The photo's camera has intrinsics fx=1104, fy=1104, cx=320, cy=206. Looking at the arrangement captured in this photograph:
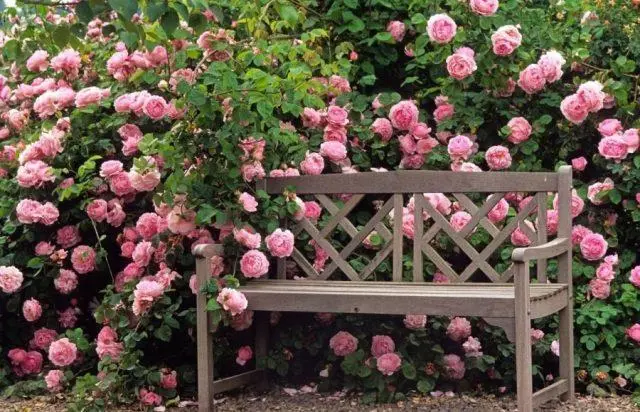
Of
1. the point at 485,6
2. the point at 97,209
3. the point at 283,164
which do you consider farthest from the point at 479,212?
the point at 97,209

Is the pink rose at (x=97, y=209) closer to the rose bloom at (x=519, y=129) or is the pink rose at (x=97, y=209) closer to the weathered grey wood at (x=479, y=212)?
the weathered grey wood at (x=479, y=212)

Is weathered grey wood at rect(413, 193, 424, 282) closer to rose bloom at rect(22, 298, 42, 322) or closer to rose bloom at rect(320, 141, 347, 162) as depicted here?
rose bloom at rect(320, 141, 347, 162)

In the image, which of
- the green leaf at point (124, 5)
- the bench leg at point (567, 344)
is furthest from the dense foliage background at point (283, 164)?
the green leaf at point (124, 5)

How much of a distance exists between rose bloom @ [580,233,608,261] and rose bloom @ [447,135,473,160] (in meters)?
0.62

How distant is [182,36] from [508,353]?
1.86m

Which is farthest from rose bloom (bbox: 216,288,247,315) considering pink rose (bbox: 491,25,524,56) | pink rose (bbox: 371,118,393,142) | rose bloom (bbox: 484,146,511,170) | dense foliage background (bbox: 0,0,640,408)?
pink rose (bbox: 491,25,524,56)

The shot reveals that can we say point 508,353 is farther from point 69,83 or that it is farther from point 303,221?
point 69,83

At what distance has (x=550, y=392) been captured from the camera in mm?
4066

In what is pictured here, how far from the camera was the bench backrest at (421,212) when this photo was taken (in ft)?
14.1

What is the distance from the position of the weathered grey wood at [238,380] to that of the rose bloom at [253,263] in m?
0.46

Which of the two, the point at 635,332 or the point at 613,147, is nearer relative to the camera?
the point at 635,332

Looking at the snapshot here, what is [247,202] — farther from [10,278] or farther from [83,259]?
[10,278]

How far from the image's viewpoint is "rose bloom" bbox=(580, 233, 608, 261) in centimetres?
454

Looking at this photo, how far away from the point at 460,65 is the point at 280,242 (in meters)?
1.13
